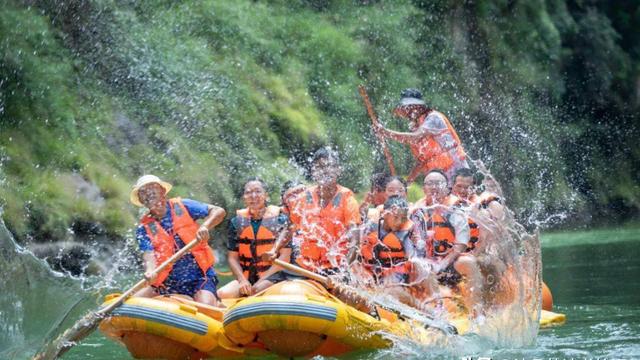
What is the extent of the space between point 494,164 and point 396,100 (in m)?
2.42

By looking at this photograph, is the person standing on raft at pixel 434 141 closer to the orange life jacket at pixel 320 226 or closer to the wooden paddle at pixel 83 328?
the orange life jacket at pixel 320 226

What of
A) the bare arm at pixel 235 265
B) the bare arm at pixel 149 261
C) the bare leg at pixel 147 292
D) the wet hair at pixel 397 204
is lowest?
the bare leg at pixel 147 292

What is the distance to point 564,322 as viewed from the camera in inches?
348

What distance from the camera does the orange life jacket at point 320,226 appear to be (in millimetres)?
7812

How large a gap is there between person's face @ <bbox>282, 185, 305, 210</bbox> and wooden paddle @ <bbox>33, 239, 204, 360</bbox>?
1.36 metres

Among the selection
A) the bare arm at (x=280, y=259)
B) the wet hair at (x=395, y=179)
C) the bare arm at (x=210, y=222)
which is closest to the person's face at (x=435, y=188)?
the wet hair at (x=395, y=179)

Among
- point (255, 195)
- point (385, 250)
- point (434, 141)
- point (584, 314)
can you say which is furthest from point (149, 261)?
point (584, 314)

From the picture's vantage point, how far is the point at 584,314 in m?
9.23

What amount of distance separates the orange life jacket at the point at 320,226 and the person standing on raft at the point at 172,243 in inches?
26.3

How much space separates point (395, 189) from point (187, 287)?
6.10 ft

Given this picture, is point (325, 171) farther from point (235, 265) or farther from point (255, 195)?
point (235, 265)

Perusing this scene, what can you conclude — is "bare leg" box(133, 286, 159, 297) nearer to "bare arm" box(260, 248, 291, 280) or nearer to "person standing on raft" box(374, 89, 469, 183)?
"bare arm" box(260, 248, 291, 280)

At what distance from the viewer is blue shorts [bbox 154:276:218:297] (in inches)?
294

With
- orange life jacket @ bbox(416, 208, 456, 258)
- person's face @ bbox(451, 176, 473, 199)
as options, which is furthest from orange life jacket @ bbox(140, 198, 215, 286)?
person's face @ bbox(451, 176, 473, 199)
